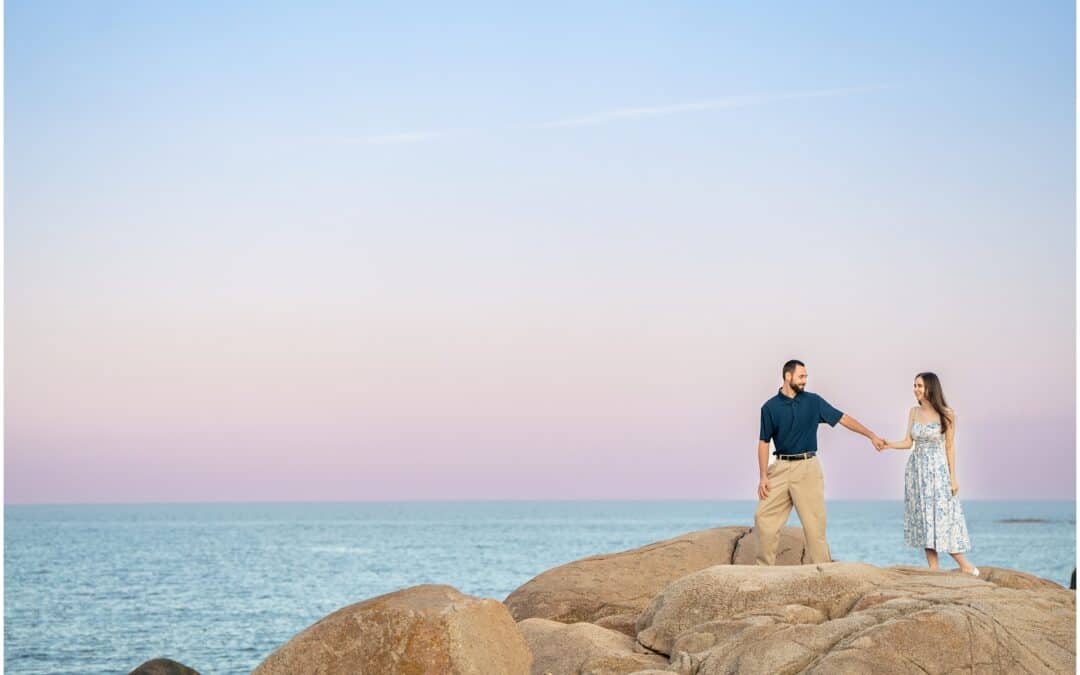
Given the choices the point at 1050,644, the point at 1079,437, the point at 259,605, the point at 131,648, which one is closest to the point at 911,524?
the point at 1050,644

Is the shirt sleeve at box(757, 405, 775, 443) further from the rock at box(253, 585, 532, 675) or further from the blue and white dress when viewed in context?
the rock at box(253, 585, 532, 675)

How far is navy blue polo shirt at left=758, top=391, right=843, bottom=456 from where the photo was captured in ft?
48.1

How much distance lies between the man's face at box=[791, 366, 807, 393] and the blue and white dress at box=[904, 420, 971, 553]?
63.2 inches

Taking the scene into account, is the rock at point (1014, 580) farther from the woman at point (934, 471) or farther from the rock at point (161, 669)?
the rock at point (161, 669)

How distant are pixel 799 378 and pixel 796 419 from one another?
1.62 feet

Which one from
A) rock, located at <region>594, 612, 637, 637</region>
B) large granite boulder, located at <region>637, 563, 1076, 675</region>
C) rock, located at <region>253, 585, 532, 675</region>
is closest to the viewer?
large granite boulder, located at <region>637, 563, 1076, 675</region>

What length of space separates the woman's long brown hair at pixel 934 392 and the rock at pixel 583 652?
492 cm

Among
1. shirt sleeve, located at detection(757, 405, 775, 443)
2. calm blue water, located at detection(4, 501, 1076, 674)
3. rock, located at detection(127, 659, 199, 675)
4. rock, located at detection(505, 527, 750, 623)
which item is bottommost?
calm blue water, located at detection(4, 501, 1076, 674)

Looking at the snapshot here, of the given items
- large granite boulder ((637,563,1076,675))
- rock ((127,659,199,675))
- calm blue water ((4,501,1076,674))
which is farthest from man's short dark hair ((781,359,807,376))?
calm blue water ((4,501,1076,674))

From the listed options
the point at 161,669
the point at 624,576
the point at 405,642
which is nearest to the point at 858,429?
the point at 624,576

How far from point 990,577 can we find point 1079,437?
23.2 feet

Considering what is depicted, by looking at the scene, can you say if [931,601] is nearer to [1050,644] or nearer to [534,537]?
[1050,644]

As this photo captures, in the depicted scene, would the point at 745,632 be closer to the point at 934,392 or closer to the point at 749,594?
the point at 749,594

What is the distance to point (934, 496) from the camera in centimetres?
1511
